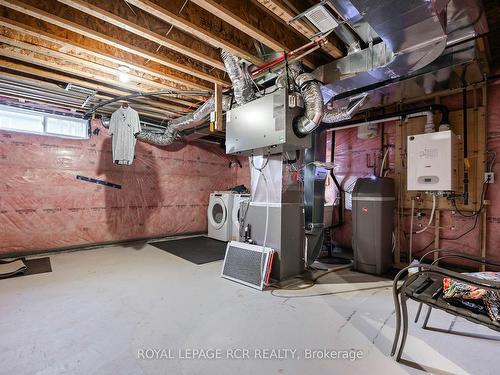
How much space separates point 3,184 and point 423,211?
19.6 ft

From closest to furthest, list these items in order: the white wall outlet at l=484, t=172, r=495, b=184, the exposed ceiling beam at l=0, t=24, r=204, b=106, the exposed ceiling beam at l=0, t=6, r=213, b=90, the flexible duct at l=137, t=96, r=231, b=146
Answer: the exposed ceiling beam at l=0, t=6, r=213, b=90
the exposed ceiling beam at l=0, t=24, r=204, b=106
the white wall outlet at l=484, t=172, r=495, b=184
the flexible duct at l=137, t=96, r=231, b=146

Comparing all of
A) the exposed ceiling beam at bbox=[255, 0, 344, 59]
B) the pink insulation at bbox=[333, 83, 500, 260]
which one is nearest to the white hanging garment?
the exposed ceiling beam at bbox=[255, 0, 344, 59]

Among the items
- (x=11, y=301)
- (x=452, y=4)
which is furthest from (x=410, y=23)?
(x=11, y=301)

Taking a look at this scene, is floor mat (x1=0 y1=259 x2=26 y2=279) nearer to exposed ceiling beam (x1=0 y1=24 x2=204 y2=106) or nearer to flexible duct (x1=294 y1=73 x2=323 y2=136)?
exposed ceiling beam (x1=0 y1=24 x2=204 y2=106)

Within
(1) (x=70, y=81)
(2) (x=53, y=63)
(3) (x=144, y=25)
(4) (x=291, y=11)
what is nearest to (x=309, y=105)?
(4) (x=291, y=11)

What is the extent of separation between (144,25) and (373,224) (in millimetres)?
3251

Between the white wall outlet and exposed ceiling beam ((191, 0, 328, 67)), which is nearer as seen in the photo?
exposed ceiling beam ((191, 0, 328, 67))

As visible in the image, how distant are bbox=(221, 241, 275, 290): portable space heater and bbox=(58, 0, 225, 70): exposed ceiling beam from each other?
210 cm

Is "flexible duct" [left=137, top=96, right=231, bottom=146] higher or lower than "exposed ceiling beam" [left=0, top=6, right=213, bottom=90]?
lower

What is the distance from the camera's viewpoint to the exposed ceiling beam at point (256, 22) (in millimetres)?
1941

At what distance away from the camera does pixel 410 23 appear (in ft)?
5.77

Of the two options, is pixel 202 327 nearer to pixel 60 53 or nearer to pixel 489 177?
pixel 60 53

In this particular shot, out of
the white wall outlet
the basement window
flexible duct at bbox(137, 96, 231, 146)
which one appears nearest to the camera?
the white wall outlet

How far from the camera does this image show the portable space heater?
2707mm
